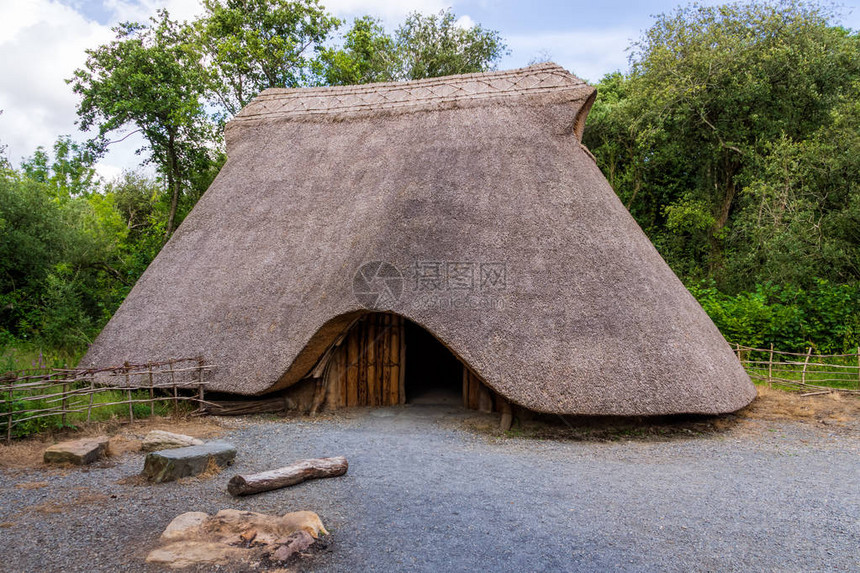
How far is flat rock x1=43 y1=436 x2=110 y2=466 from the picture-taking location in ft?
17.1

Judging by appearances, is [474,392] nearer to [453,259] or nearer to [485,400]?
[485,400]

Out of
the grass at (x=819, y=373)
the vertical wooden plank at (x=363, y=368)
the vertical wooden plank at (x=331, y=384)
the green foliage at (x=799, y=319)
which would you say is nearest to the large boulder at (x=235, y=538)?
the vertical wooden plank at (x=331, y=384)

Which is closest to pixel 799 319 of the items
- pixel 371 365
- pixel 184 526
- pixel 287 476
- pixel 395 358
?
pixel 395 358

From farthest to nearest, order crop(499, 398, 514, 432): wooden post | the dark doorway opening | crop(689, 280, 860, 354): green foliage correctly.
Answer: crop(689, 280, 860, 354): green foliage, the dark doorway opening, crop(499, 398, 514, 432): wooden post

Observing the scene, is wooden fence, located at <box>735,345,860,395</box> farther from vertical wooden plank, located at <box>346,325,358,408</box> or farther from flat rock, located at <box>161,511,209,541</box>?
flat rock, located at <box>161,511,209,541</box>

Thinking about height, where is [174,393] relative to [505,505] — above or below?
above

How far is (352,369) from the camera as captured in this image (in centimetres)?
837

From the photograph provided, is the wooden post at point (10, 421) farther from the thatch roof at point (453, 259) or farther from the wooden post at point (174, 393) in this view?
the thatch roof at point (453, 259)

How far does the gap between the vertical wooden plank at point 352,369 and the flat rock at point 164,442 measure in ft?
9.35

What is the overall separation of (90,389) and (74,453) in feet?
4.75

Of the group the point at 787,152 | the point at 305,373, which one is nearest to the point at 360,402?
the point at 305,373

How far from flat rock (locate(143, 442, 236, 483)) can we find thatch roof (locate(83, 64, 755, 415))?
211 cm

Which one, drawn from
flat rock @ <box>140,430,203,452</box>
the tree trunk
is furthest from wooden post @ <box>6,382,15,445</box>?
the tree trunk

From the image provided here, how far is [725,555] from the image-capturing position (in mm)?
3596
